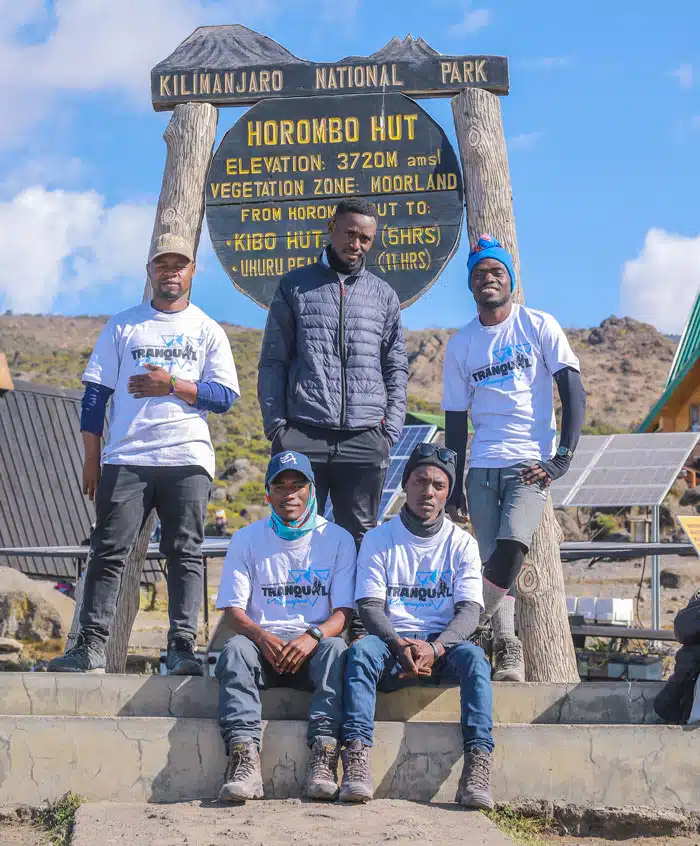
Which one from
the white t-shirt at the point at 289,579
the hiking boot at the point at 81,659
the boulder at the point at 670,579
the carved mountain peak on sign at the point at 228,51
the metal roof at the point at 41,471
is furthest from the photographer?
the boulder at the point at 670,579

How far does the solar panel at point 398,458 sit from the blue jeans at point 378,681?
489cm

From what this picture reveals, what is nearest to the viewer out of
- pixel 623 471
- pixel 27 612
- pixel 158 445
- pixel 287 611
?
pixel 287 611

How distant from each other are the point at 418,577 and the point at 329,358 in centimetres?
111

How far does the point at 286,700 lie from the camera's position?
477cm

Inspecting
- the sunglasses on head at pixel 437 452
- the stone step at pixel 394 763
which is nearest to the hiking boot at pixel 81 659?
the stone step at pixel 394 763

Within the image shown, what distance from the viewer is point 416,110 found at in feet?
23.7

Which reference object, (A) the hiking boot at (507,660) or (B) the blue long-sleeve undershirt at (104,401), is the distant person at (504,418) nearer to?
(A) the hiking boot at (507,660)

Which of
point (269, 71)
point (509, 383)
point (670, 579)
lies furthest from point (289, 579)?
point (670, 579)

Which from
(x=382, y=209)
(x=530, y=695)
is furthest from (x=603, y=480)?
(x=530, y=695)

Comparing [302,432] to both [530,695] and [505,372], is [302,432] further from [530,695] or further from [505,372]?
[530,695]

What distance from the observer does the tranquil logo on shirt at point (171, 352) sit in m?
5.23

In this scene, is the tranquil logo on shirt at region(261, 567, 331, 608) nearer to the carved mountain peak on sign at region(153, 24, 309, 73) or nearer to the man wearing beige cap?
the man wearing beige cap

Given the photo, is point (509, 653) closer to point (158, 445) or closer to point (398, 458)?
point (158, 445)

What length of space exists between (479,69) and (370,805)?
4.71 metres
